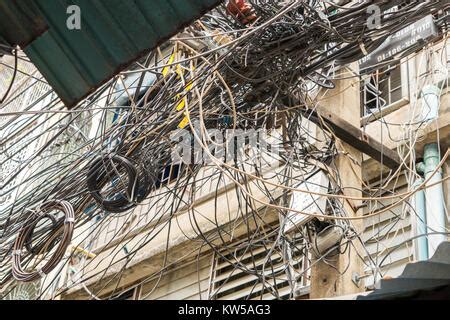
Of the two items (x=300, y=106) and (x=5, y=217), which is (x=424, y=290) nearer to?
(x=300, y=106)

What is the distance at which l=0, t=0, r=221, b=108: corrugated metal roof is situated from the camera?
4367 mm

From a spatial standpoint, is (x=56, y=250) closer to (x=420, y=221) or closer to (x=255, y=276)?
(x=255, y=276)

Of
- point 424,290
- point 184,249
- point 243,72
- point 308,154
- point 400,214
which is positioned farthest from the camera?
point 184,249

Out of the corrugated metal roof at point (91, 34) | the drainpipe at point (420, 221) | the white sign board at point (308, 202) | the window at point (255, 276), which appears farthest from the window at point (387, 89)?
the corrugated metal roof at point (91, 34)

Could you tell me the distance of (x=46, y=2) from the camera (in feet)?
14.5

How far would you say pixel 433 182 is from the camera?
22.4ft

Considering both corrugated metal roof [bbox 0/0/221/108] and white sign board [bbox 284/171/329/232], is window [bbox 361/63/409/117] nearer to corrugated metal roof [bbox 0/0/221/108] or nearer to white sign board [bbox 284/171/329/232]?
white sign board [bbox 284/171/329/232]

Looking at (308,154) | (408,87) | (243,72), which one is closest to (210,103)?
(243,72)

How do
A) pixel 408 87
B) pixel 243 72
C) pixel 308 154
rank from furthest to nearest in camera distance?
pixel 408 87 → pixel 308 154 → pixel 243 72

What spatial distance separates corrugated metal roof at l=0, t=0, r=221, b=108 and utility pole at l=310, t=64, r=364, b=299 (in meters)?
2.26

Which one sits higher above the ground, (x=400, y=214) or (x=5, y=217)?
(x=5, y=217)

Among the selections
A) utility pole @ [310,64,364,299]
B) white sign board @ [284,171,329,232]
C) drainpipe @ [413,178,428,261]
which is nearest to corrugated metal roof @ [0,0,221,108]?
white sign board @ [284,171,329,232]
